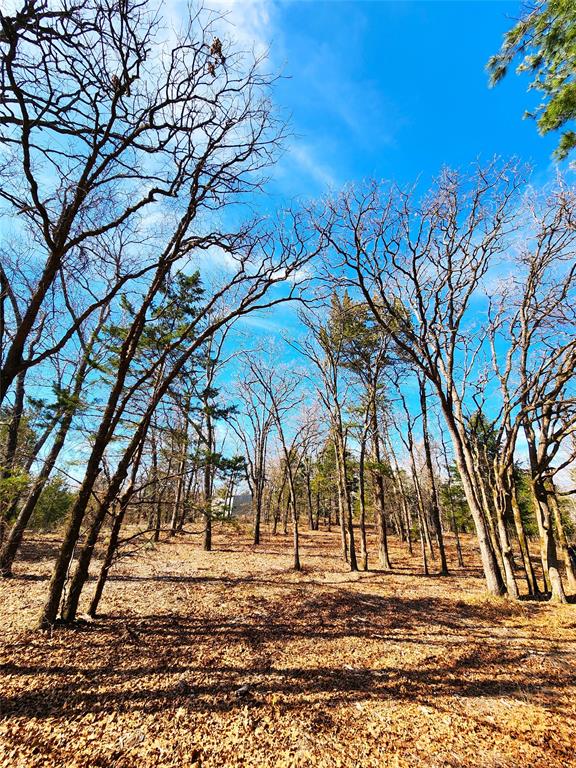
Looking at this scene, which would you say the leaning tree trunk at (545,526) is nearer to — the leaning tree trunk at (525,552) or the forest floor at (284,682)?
the leaning tree trunk at (525,552)

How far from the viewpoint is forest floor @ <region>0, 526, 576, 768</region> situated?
3229 millimetres

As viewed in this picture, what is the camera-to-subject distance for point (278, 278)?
271 inches

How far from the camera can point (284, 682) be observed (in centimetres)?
443

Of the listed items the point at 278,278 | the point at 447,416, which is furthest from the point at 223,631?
the point at 447,416

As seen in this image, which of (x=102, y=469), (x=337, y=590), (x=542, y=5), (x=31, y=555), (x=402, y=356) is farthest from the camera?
(x=402, y=356)

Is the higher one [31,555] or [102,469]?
[102,469]

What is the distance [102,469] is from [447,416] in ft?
30.2

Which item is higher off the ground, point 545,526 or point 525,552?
point 545,526

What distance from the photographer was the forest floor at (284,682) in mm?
3229

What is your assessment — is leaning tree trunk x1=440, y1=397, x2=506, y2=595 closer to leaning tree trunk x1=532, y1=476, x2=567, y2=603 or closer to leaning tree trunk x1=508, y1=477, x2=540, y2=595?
leaning tree trunk x1=508, y1=477, x2=540, y2=595

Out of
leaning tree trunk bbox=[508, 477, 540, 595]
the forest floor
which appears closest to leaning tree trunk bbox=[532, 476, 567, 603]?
leaning tree trunk bbox=[508, 477, 540, 595]

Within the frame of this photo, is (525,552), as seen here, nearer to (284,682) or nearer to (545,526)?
(545,526)

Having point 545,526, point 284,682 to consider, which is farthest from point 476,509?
point 284,682

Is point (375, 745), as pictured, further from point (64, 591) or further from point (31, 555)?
point (31, 555)
